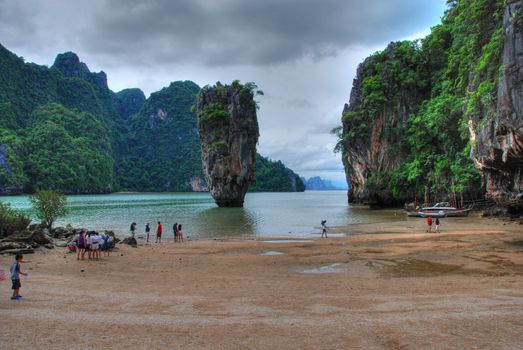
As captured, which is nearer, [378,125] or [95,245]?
[95,245]

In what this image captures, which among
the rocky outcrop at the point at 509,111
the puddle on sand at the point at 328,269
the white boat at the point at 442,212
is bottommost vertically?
the puddle on sand at the point at 328,269

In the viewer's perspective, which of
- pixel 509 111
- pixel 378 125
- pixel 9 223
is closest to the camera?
pixel 509 111

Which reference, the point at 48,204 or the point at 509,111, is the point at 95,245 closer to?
the point at 48,204

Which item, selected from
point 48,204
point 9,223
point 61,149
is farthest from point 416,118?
point 61,149

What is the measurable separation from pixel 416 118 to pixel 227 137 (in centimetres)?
3359

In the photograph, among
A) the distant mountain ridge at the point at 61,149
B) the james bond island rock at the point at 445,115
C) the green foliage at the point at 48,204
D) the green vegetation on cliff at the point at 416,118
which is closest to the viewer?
the james bond island rock at the point at 445,115

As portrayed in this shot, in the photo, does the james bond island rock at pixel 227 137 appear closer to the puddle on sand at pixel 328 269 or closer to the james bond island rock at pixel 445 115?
the james bond island rock at pixel 445 115

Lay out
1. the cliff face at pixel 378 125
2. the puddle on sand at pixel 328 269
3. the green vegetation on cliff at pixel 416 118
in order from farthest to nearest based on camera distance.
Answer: the cliff face at pixel 378 125 → the green vegetation on cliff at pixel 416 118 → the puddle on sand at pixel 328 269

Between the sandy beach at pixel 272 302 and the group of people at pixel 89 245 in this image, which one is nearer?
the sandy beach at pixel 272 302

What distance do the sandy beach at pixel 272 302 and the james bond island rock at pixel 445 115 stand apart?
38.9 ft

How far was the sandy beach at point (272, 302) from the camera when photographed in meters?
6.76

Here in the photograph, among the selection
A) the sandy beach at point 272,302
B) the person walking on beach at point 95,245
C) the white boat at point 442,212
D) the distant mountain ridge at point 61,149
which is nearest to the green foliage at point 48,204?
the sandy beach at point 272,302

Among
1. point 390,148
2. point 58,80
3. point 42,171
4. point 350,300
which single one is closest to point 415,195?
A: point 390,148

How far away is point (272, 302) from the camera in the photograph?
9430 millimetres
